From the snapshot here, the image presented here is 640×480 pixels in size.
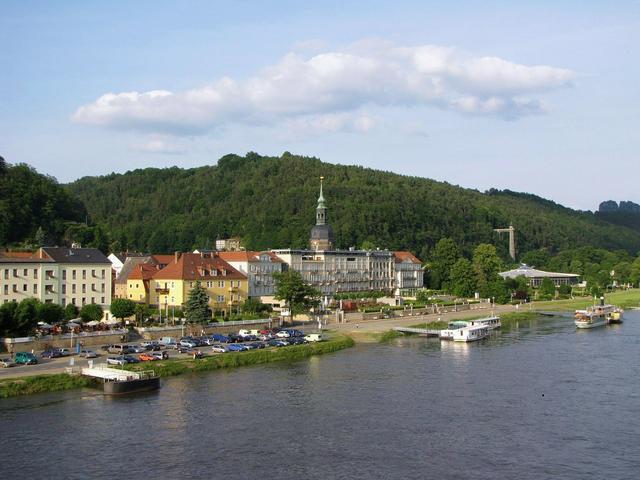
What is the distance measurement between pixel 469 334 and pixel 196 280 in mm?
28933

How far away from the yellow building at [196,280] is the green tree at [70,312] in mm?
14289

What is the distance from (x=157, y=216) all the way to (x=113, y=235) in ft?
123

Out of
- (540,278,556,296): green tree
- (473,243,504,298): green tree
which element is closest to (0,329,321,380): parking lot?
(473,243,504,298): green tree

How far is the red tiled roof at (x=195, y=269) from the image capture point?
81.5 metres

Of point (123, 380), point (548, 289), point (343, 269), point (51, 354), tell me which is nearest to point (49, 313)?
point (51, 354)

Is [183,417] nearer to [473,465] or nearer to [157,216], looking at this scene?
[473,465]

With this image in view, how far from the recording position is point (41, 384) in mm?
47219

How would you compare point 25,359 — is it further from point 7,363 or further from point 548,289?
point 548,289

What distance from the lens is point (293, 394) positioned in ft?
158

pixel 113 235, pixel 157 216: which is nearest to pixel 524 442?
pixel 113 235

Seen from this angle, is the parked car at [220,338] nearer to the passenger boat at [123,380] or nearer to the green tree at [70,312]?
the green tree at [70,312]

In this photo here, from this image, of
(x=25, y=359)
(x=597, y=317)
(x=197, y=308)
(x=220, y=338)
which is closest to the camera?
(x=25, y=359)

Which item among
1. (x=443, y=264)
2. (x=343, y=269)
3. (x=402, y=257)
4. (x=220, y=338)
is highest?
(x=402, y=257)

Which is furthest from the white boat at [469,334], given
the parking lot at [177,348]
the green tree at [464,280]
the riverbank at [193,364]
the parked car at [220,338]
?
the green tree at [464,280]
